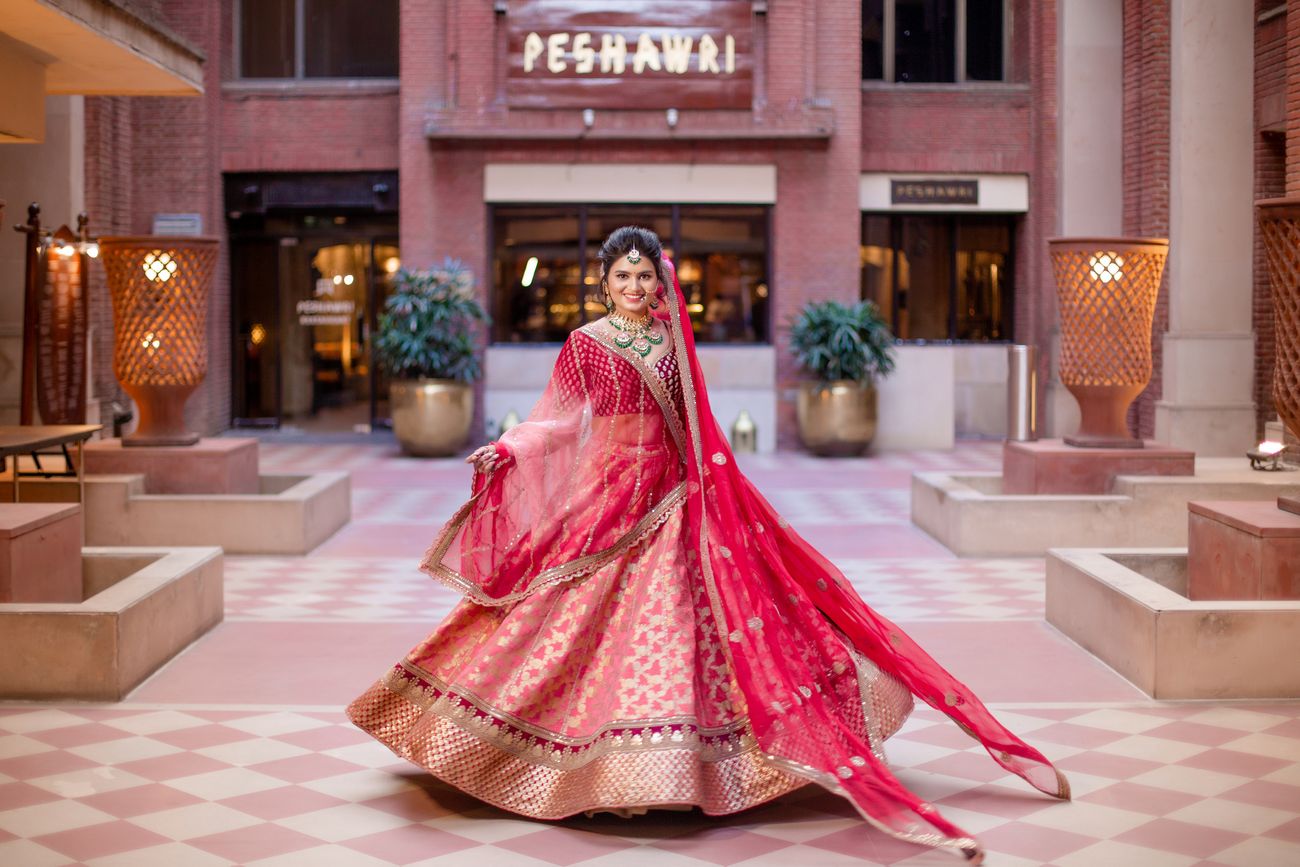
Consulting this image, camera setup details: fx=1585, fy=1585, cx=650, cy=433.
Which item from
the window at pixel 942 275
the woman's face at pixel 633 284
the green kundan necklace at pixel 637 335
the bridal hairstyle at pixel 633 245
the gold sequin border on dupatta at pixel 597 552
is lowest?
the gold sequin border on dupatta at pixel 597 552

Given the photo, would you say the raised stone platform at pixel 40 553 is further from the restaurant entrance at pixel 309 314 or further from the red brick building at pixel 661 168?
the restaurant entrance at pixel 309 314

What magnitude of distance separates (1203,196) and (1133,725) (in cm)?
983

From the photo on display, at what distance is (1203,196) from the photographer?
575 inches

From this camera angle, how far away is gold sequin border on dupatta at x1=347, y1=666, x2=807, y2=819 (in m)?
4.59

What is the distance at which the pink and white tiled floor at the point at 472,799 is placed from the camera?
14.9ft

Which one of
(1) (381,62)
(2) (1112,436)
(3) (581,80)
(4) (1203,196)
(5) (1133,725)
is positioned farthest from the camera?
(1) (381,62)

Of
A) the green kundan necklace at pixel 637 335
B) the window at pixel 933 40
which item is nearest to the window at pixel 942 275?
the window at pixel 933 40

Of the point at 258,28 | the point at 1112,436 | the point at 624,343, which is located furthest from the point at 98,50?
the point at 258,28

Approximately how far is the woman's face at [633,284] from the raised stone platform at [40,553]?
9.80 ft

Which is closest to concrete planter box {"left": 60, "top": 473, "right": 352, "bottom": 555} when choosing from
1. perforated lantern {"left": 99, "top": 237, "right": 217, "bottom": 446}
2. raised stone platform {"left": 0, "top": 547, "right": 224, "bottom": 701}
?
perforated lantern {"left": 99, "top": 237, "right": 217, "bottom": 446}

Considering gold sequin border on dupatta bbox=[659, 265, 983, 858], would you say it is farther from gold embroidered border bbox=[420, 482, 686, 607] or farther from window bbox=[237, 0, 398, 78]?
window bbox=[237, 0, 398, 78]

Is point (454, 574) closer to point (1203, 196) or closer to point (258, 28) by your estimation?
point (1203, 196)

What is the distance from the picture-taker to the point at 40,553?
22.5 ft

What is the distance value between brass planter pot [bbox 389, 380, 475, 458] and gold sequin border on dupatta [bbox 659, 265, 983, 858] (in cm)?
1185
